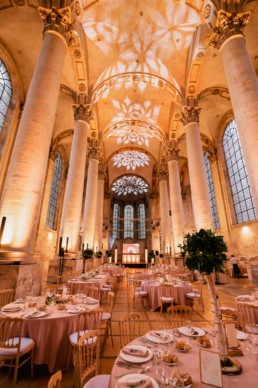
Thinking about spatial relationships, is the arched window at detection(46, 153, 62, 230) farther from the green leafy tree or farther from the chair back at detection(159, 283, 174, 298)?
the green leafy tree

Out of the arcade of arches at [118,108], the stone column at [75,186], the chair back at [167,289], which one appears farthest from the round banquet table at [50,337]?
the stone column at [75,186]

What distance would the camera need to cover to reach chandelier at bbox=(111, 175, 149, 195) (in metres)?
28.5

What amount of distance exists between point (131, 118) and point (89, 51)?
21.0 ft

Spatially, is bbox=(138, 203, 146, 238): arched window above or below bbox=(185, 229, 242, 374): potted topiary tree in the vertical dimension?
above

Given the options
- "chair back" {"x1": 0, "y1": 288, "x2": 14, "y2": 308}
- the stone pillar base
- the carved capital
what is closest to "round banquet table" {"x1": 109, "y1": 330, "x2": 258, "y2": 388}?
"chair back" {"x1": 0, "y1": 288, "x2": 14, "y2": 308}

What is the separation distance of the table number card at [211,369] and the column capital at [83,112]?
10.4 meters

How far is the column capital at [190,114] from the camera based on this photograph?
10.1m

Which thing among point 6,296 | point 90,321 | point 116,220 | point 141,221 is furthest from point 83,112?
point 141,221

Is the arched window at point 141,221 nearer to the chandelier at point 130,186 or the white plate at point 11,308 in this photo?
the chandelier at point 130,186

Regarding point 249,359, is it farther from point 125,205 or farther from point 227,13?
point 125,205

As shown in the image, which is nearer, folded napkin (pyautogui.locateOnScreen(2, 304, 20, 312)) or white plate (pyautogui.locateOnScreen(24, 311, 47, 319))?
white plate (pyautogui.locateOnScreen(24, 311, 47, 319))

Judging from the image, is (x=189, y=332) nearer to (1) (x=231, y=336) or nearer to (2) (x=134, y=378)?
→ (1) (x=231, y=336)

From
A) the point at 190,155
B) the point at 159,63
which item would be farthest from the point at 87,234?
the point at 159,63

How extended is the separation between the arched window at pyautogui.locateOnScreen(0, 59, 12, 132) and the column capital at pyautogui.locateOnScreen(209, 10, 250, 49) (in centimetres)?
984
